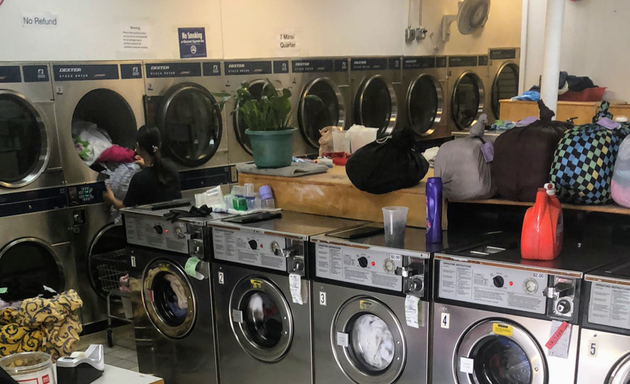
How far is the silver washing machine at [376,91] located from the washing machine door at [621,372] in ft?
15.9

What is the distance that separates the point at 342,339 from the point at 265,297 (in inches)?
22.3

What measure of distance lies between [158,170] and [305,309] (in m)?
2.03

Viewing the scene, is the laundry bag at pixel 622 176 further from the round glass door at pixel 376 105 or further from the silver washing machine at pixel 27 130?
the round glass door at pixel 376 105

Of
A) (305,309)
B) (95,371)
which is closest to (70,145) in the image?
(305,309)

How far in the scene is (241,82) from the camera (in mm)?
5836

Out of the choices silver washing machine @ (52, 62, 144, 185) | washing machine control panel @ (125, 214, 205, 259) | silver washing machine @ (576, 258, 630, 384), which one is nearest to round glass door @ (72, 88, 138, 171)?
silver washing machine @ (52, 62, 144, 185)

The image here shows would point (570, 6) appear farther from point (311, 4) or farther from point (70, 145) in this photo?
point (70, 145)

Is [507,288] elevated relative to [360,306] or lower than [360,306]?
elevated

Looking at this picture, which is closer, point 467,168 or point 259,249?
point 467,168

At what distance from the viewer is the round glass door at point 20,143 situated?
4711mm

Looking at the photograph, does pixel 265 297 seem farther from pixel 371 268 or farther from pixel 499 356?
pixel 499 356

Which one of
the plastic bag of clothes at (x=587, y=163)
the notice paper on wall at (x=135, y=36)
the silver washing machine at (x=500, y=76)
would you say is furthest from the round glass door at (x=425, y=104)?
the plastic bag of clothes at (x=587, y=163)

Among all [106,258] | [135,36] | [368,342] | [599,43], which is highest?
[135,36]

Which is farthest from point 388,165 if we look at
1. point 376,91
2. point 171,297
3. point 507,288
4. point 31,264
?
point 376,91
